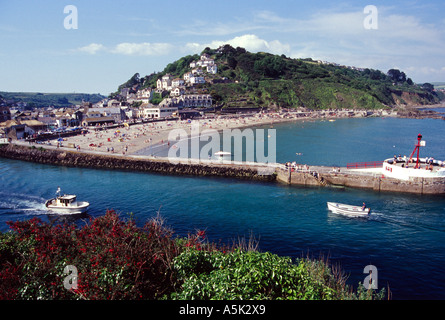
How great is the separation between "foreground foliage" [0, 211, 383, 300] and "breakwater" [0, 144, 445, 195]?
2202 centimetres

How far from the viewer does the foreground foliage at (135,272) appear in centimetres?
867

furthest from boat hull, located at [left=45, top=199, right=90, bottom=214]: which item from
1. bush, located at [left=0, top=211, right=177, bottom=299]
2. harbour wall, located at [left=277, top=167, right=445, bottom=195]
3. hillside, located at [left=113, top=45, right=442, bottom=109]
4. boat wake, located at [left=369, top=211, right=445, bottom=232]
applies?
hillside, located at [left=113, top=45, right=442, bottom=109]

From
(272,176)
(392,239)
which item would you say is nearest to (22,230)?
(392,239)

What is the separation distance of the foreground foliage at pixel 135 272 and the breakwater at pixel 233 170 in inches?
867

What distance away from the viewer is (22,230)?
40.3 ft

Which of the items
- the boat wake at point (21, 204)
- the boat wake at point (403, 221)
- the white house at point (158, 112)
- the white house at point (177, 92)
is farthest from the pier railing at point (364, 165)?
the white house at point (177, 92)

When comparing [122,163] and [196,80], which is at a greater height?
[196,80]

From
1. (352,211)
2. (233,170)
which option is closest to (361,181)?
(352,211)

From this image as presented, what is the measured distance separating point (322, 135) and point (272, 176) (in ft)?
128

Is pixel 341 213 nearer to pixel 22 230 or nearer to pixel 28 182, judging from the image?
pixel 22 230

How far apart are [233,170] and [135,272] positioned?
2741cm

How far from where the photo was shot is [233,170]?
3647cm

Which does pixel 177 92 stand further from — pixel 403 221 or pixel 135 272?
pixel 135 272

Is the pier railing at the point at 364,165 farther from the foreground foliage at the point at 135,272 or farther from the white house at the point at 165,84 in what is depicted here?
the white house at the point at 165,84
